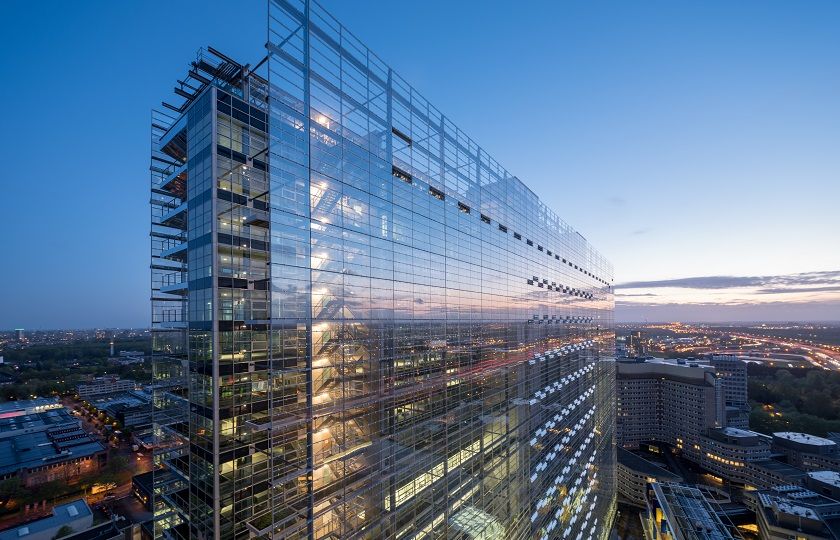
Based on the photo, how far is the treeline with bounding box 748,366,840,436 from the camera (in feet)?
291

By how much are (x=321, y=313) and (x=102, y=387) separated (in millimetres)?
141817

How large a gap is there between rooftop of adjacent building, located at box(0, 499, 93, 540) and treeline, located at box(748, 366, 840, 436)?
13848 cm

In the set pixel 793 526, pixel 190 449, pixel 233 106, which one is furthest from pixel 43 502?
pixel 793 526

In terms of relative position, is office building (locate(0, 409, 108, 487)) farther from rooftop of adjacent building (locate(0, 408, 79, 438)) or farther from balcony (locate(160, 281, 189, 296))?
balcony (locate(160, 281, 189, 296))

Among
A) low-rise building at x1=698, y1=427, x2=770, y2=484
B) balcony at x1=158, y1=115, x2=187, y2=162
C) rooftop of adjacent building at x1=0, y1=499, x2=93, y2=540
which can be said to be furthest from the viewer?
low-rise building at x1=698, y1=427, x2=770, y2=484

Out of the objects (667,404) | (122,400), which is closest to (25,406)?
(122,400)

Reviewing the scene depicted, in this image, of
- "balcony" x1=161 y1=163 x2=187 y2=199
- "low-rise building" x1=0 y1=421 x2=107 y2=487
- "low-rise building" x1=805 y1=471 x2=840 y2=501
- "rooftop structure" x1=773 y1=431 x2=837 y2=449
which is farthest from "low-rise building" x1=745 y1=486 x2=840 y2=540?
"low-rise building" x1=0 y1=421 x2=107 y2=487

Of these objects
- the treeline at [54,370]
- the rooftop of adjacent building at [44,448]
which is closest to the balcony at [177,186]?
the rooftop of adjacent building at [44,448]

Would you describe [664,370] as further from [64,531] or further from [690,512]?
[64,531]

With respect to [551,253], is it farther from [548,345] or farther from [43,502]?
[43,502]

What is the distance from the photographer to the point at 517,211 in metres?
37.8

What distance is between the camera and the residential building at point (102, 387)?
366 feet

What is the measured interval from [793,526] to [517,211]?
158 ft

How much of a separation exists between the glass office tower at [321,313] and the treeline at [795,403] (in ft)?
343
